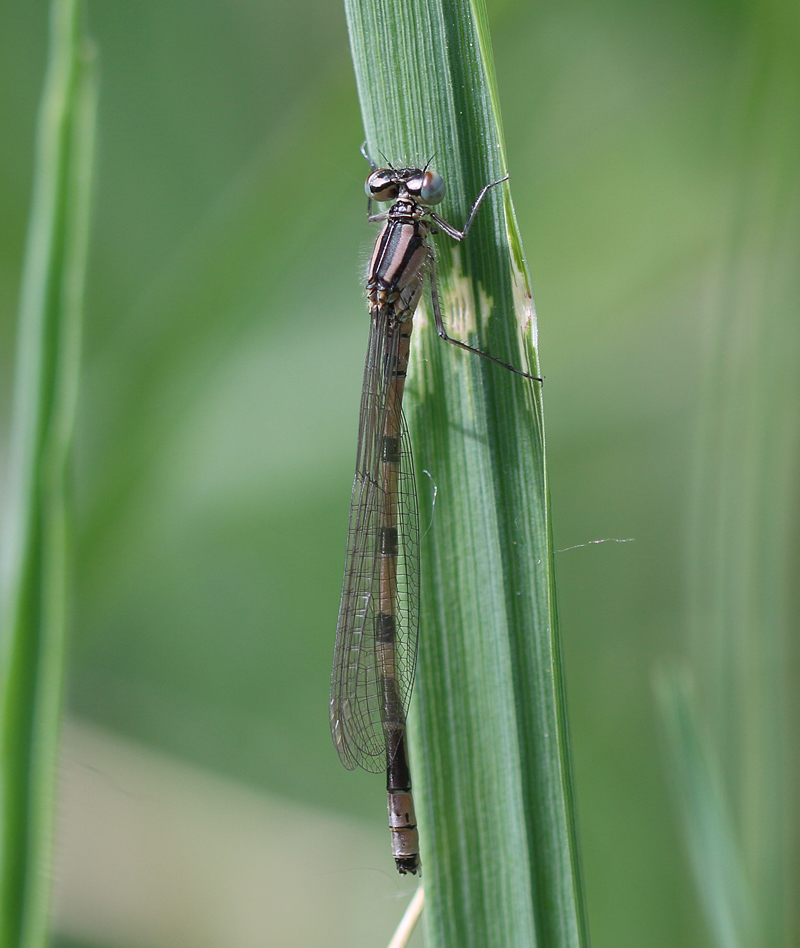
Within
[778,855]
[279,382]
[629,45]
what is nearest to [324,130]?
[279,382]

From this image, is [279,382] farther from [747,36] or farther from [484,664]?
[747,36]

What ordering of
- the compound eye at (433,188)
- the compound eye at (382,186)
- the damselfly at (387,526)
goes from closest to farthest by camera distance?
the compound eye at (433,188) → the damselfly at (387,526) → the compound eye at (382,186)

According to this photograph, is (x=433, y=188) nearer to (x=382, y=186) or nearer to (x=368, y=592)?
(x=382, y=186)

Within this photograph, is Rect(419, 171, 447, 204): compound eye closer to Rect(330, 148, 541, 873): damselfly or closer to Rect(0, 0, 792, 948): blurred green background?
Rect(330, 148, 541, 873): damselfly

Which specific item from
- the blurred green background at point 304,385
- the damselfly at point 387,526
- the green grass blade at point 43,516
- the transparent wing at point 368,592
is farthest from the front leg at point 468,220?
the blurred green background at point 304,385

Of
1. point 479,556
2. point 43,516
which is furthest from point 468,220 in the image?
point 43,516

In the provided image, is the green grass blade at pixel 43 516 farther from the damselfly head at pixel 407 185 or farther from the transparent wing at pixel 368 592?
the transparent wing at pixel 368 592

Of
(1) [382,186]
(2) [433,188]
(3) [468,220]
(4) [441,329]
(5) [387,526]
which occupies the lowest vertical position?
(5) [387,526]
